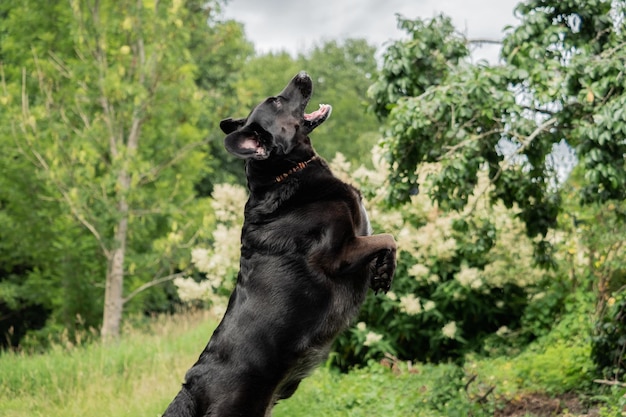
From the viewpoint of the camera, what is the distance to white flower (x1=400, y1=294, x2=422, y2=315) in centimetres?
855

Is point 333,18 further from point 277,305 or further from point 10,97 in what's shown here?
point 277,305

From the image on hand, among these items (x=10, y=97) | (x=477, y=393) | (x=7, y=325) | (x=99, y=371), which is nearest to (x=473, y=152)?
(x=477, y=393)

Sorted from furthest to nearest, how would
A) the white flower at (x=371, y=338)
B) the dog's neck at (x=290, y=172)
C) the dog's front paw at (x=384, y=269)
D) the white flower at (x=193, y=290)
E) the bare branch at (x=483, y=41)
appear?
the white flower at (x=193, y=290)
the white flower at (x=371, y=338)
the bare branch at (x=483, y=41)
the dog's neck at (x=290, y=172)
the dog's front paw at (x=384, y=269)

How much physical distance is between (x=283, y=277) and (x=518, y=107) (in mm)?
2314

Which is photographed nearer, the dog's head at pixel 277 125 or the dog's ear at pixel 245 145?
the dog's ear at pixel 245 145

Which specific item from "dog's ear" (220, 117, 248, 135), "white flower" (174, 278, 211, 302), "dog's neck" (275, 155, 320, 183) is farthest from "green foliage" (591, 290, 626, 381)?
"white flower" (174, 278, 211, 302)

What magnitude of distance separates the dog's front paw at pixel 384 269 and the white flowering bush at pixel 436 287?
4700 mm

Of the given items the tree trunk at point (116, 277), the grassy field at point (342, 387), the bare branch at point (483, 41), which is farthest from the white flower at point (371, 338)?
the tree trunk at point (116, 277)

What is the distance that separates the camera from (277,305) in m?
3.68

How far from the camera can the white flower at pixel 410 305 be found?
8.55m

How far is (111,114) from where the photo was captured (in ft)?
42.0

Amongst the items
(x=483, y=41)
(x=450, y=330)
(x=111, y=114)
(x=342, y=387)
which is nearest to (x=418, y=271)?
(x=450, y=330)

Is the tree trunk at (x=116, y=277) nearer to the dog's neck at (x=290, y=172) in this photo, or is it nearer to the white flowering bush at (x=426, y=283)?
the white flowering bush at (x=426, y=283)

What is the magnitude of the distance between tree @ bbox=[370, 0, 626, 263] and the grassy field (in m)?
1.66
